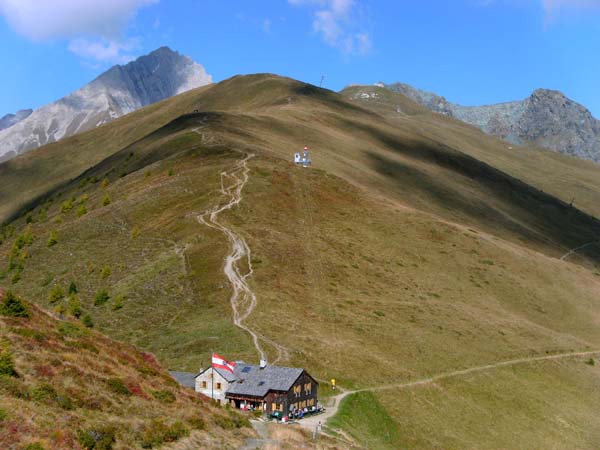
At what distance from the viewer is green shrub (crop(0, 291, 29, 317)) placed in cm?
3369

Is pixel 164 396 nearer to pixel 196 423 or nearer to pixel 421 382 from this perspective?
pixel 196 423

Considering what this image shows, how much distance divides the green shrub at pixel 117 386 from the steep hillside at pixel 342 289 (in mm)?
26664

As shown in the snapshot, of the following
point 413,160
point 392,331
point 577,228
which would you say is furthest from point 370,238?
point 577,228

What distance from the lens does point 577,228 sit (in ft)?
650

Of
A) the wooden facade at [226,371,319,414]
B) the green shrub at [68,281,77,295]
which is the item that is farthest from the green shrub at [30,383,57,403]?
the green shrub at [68,281,77,295]

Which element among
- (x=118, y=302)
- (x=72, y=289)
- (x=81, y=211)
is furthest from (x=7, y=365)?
(x=81, y=211)

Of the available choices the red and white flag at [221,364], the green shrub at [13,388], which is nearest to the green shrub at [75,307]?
the red and white flag at [221,364]

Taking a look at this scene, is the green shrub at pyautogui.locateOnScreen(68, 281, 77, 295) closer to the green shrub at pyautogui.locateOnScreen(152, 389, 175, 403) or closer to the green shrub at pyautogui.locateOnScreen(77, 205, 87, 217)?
the green shrub at pyautogui.locateOnScreen(77, 205, 87, 217)

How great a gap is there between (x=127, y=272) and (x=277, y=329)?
89.6 feet

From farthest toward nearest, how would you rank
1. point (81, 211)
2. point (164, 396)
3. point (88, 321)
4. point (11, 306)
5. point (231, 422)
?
point (81, 211), point (88, 321), point (231, 422), point (11, 306), point (164, 396)

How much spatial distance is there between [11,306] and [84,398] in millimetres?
9706

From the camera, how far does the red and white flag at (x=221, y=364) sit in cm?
5250

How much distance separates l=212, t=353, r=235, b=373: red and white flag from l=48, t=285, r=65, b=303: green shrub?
3665 cm

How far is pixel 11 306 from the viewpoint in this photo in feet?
112
